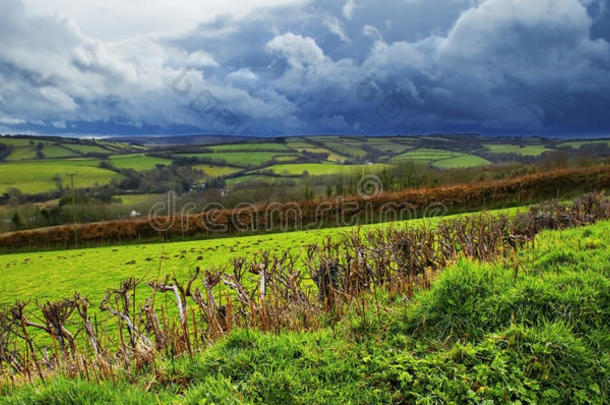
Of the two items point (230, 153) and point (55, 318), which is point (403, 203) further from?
point (230, 153)

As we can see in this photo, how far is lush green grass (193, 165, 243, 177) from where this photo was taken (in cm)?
9853

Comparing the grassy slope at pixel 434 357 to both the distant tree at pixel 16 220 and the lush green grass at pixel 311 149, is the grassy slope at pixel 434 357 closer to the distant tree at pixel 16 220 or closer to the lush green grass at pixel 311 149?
the distant tree at pixel 16 220

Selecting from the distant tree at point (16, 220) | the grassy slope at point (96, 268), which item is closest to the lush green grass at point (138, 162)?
the distant tree at point (16, 220)

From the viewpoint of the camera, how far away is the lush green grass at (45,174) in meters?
91.9

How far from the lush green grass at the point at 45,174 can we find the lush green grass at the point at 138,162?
17.1 feet

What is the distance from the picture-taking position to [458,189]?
36.0m

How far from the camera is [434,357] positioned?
150 inches

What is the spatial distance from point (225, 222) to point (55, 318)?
34090 mm

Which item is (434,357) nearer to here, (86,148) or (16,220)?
(16,220)

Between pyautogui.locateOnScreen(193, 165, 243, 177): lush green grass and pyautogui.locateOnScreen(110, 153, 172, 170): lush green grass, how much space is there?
12007mm

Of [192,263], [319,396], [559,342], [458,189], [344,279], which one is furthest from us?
[458,189]

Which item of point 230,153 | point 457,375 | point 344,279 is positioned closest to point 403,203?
point 344,279

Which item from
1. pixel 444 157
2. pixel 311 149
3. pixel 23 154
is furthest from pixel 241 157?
pixel 23 154

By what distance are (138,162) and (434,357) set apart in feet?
394
